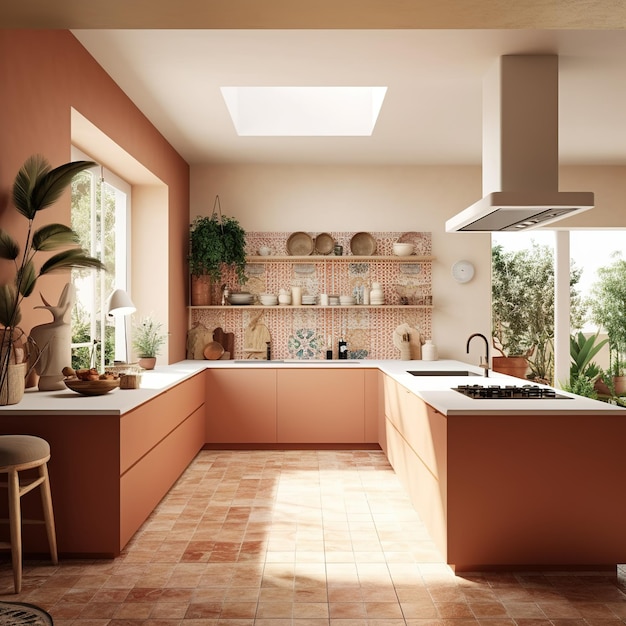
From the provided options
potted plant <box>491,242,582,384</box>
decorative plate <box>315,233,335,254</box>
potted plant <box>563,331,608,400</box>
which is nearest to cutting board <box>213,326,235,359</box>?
decorative plate <box>315,233,335,254</box>

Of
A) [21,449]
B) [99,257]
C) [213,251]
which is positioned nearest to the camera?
[21,449]

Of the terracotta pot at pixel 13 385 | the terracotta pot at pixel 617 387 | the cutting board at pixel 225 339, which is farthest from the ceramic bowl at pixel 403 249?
the terracotta pot at pixel 13 385

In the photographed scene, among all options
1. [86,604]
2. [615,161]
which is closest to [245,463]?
[86,604]

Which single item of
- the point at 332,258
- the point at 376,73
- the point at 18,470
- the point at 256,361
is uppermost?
the point at 376,73

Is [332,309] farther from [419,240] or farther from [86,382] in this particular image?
[86,382]

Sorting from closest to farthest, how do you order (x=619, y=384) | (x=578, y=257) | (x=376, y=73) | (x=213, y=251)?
(x=376, y=73), (x=213, y=251), (x=619, y=384), (x=578, y=257)

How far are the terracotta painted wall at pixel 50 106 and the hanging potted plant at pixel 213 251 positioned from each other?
135cm

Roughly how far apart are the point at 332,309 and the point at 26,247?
3891 millimetres

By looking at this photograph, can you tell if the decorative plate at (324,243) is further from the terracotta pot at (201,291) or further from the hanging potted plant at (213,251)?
the terracotta pot at (201,291)

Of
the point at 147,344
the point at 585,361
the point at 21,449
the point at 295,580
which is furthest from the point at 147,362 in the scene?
the point at 585,361

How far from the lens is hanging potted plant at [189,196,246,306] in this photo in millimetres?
6062

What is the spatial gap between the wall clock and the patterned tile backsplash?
0.26 m

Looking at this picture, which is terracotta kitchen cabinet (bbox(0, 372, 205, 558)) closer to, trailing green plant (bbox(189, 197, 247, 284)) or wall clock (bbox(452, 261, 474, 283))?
trailing green plant (bbox(189, 197, 247, 284))

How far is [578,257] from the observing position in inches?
380
